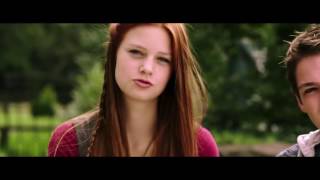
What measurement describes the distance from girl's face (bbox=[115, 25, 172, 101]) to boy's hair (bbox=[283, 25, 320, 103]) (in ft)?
0.99

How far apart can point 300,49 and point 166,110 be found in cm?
36

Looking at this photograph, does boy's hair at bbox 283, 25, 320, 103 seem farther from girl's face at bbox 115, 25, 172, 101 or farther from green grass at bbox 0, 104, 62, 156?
green grass at bbox 0, 104, 62, 156

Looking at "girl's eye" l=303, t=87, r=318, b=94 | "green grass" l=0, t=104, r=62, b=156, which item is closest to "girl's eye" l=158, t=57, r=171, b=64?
"girl's eye" l=303, t=87, r=318, b=94

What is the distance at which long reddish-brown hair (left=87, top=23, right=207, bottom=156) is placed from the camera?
4.27 ft

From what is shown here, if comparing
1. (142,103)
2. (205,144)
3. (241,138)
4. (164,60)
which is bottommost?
(241,138)

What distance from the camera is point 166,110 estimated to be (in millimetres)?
1353

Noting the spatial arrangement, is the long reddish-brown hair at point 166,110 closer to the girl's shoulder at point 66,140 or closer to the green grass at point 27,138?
the girl's shoulder at point 66,140

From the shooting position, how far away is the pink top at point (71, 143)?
134 centimetres

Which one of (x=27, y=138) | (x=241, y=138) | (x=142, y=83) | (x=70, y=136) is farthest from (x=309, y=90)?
(x=27, y=138)

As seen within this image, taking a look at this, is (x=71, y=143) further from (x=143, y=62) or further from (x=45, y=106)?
(x=45, y=106)

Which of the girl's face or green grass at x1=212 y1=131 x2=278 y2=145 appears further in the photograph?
green grass at x1=212 y1=131 x2=278 y2=145
